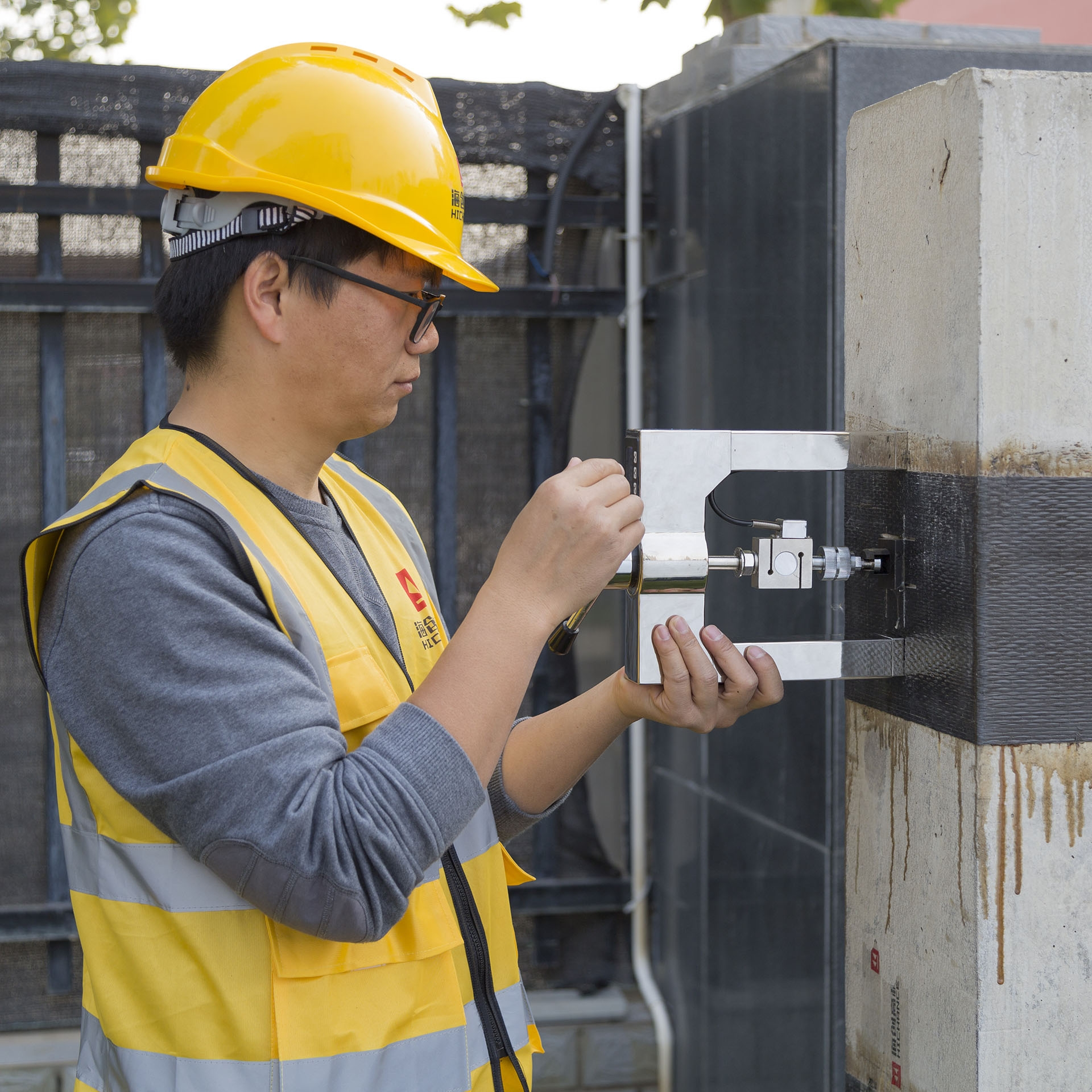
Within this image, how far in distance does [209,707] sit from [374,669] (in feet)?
0.89

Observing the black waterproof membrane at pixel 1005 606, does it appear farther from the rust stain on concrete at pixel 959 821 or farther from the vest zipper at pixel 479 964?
the vest zipper at pixel 479 964

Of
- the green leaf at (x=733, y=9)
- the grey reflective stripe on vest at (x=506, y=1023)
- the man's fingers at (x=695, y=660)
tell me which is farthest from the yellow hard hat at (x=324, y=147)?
the green leaf at (x=733, y=9)

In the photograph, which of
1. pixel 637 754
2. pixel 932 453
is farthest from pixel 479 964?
pixel 637 754

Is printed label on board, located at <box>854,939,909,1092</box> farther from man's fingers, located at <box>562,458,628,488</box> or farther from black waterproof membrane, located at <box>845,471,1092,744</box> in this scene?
man's fingers, located at <box>562,458,628,488</box>

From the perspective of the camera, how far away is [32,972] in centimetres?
335

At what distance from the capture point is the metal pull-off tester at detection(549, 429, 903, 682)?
4.81 feet

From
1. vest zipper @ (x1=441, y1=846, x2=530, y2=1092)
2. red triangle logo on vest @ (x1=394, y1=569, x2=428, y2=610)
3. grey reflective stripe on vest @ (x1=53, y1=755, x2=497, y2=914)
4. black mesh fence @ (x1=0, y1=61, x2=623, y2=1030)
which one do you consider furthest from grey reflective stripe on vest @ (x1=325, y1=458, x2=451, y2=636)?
black mesh fence @ (x1=0, y1=61, x2=623, y2=1030)

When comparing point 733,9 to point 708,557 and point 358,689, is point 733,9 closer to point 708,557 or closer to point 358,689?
point 708,557

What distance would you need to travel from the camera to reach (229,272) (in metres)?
1.51

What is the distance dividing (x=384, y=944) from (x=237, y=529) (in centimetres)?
51

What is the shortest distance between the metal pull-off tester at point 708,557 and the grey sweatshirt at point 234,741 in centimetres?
31

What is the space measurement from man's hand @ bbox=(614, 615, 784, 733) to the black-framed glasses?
49 centimetres

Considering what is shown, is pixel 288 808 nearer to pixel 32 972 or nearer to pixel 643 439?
pixel 643 439

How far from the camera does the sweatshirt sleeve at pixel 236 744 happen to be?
4.10 ft
